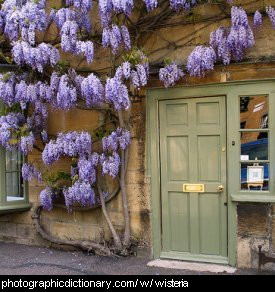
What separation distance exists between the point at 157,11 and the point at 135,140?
1.85 m

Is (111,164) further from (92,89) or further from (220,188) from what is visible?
(220,188)

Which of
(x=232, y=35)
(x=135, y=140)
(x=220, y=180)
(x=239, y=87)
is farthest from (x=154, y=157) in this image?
(x=232, y=35)

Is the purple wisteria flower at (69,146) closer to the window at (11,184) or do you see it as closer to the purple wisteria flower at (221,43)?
the window at (11,184)

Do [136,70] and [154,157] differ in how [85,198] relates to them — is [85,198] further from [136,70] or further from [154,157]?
[136,70]

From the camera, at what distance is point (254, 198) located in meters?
6.03

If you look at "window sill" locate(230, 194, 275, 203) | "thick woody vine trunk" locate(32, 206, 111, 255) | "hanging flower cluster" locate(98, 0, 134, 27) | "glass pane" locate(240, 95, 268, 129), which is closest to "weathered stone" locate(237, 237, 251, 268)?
"window sill" locate(230, 194, 275, 203)

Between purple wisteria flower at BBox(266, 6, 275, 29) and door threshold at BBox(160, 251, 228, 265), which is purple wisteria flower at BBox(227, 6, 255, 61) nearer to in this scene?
purple wisteria flower at BBox(266, 6, 275, 29)

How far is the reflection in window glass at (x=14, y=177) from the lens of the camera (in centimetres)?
790

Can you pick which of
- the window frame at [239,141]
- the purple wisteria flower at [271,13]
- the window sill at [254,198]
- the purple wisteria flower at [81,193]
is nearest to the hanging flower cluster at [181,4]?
the purple wisteria flower at [271,13]

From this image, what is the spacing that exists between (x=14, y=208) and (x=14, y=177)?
0.59 m

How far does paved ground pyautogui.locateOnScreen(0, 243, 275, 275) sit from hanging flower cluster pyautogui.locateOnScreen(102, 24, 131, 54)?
2962 millimetres

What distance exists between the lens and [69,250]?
735 cm

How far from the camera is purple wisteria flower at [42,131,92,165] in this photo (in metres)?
6.50

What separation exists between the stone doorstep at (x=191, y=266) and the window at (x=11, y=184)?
8.37 feet
